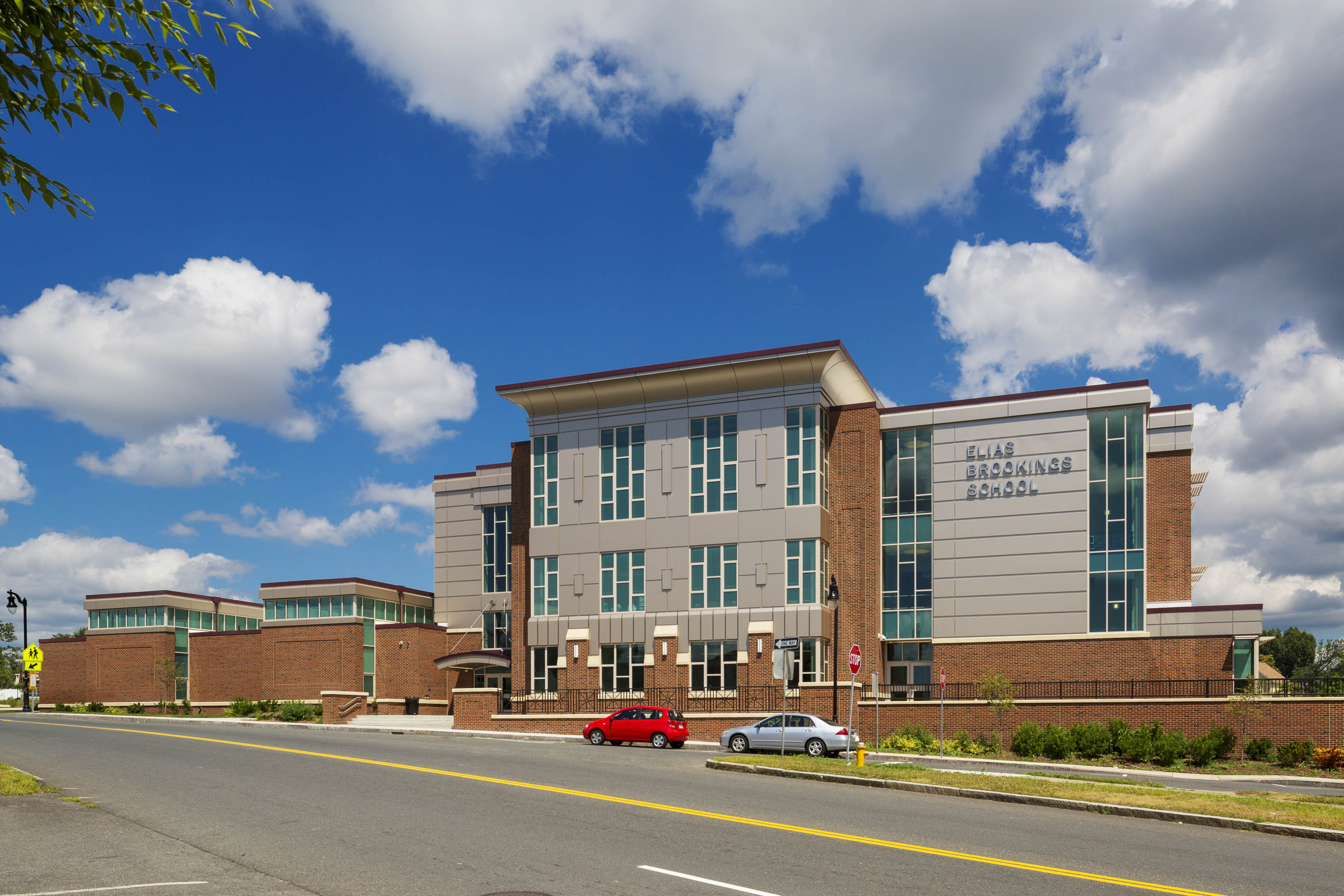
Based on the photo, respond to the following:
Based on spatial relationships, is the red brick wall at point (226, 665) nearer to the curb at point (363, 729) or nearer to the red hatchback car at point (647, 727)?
the curb at point (363, 729)

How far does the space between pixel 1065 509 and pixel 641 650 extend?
1884 cm

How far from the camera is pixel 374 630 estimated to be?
58250 millimetres

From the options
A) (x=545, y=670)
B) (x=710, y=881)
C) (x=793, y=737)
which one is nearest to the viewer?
(x=710, y=881)

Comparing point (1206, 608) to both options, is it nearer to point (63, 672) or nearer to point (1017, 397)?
point (1017, 397)

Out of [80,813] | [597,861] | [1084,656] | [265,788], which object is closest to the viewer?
[597,861]

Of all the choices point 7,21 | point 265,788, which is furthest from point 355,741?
point 7,21

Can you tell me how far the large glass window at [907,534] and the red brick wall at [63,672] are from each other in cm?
5540

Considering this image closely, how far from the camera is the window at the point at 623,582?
149 feet

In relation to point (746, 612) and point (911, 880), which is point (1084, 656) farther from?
point (911, 880)

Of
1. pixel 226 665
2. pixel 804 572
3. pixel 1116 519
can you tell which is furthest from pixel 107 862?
pixel 226 665

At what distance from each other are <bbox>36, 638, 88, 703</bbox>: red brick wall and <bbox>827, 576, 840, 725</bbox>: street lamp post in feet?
175

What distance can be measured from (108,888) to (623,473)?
1449 inches

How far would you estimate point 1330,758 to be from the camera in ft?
94.5

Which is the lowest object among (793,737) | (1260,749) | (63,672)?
(63,672)
